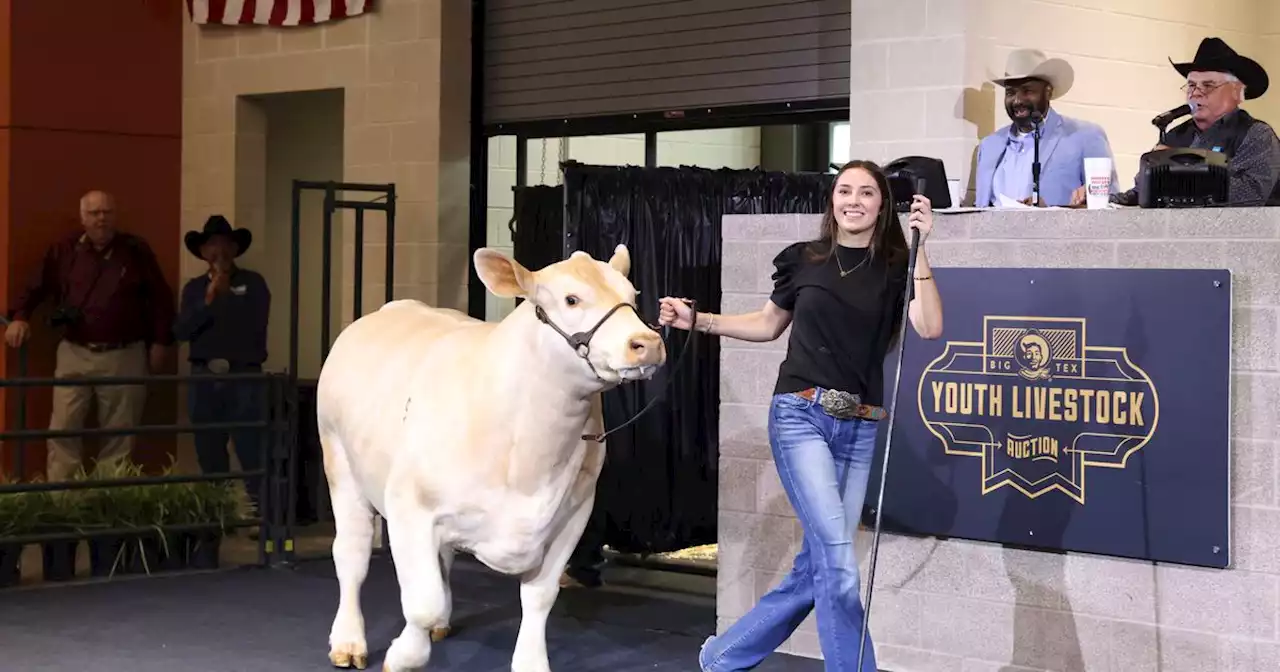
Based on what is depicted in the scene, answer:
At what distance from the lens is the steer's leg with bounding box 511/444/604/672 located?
491 cm

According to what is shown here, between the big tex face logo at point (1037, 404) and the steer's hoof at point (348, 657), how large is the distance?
206cm

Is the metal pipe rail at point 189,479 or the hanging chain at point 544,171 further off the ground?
the hanging chain at point 544,171

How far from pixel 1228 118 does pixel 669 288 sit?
7.48 feet

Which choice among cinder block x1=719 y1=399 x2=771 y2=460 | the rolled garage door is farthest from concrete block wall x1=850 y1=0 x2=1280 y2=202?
cinder block x1=719 y1=399 x2=771 y2=460

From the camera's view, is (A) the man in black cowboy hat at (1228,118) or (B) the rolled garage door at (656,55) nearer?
(A) the man in black cowboy hat at (1228,118)

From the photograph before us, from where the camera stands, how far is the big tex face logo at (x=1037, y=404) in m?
5.01

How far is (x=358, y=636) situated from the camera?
5.59 metres

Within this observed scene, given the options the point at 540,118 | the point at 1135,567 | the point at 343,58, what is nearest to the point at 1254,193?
the point at 1135,567

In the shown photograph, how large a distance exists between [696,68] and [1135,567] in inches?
165

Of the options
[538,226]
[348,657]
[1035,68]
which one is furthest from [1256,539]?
[538,226]

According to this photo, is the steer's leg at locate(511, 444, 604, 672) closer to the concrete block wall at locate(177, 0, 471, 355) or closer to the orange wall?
the concrete block wall at locate(177, 0, 471, 355)

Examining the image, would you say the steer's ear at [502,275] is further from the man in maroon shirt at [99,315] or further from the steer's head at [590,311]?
the man in maroon shirt at [99,315]

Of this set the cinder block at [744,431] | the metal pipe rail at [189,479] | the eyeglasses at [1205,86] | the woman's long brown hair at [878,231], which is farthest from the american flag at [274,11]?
the woman's long brown hair at [878,231]

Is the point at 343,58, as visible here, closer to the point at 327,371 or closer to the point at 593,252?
the point at 593,252
